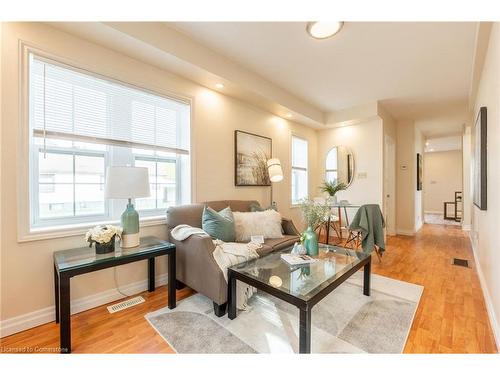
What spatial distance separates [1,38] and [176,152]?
1.51 meters

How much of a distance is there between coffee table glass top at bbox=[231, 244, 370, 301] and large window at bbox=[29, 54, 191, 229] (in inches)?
52.2

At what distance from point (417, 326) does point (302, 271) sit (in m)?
0.95

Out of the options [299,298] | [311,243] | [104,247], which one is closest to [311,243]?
[311,243]

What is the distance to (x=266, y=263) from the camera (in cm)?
192

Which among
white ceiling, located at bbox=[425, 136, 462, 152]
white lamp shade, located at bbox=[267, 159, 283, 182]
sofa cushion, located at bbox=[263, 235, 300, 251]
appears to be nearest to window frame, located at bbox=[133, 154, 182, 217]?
sofa cushion, located at bbox=[263, 235, 300, 251]

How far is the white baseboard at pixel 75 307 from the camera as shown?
63.5 inches

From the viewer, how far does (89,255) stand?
5.49 ft

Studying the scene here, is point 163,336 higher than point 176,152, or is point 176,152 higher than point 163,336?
point 176,152

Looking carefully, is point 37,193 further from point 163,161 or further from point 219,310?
point 219,310

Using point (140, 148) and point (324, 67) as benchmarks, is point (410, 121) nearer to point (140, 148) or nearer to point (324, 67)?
point (324, 67)

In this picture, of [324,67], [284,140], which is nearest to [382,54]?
[324,67]

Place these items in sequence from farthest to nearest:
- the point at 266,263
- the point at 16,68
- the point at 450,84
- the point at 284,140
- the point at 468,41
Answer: the point at 284,140 < the point at 450,84 < the point at 468,41 < the point at 266,263 < the point at 16,68

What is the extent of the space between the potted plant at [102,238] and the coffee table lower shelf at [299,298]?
0.95 meters

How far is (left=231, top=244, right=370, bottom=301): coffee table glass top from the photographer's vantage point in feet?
4.85
